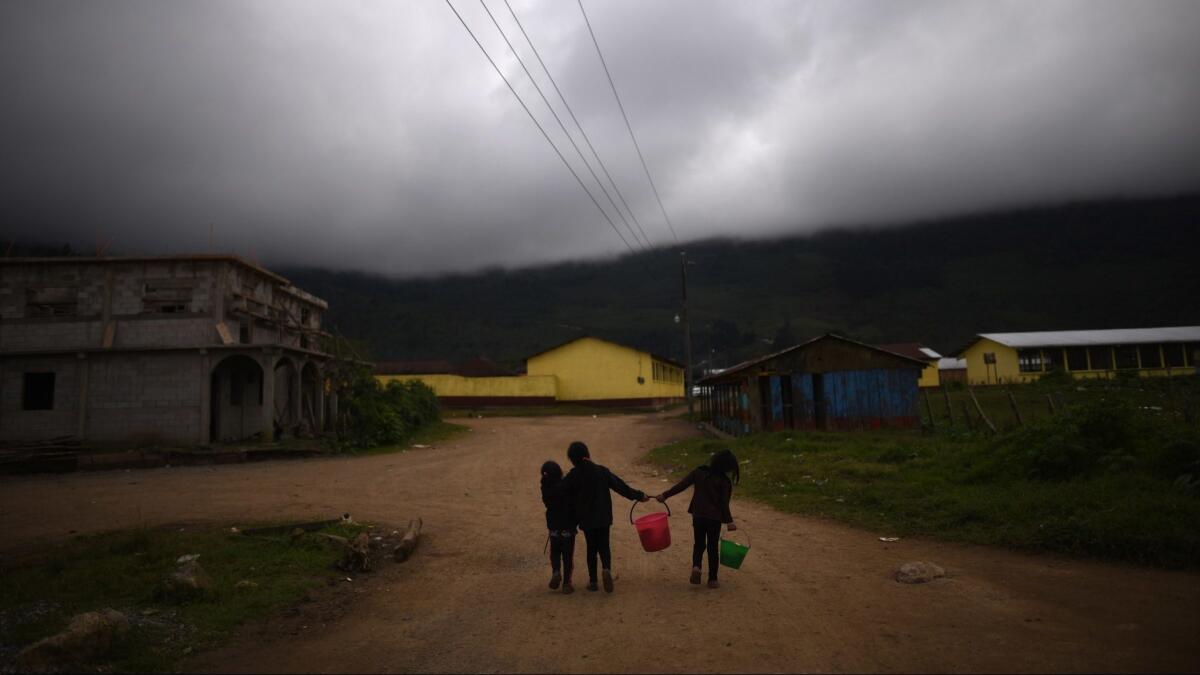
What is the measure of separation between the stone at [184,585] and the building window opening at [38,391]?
22.8 metres

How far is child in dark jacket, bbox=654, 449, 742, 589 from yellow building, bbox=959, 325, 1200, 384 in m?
50.2

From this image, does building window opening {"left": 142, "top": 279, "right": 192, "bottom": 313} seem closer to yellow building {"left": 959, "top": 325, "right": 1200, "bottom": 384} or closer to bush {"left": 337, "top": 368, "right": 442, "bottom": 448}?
bush {"left": 337, "top": 368, "right": 442, "bottom": 448}

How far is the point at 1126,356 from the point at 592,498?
185 feet

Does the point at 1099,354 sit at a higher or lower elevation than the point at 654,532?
higher

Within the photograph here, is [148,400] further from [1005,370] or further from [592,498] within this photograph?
[1005,370]

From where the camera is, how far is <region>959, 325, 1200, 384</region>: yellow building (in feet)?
158

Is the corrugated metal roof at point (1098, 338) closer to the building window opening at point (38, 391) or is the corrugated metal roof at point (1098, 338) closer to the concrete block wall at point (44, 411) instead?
the concrete block wall at point (44, 411)

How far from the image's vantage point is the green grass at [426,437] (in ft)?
81.3

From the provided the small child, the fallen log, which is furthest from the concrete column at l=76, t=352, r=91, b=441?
the small child

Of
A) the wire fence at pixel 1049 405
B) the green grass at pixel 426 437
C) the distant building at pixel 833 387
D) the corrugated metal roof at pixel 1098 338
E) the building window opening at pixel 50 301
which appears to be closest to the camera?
the wire fence at pixel 1049 405

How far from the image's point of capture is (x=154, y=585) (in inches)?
292

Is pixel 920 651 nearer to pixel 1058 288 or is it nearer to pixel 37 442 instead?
pixel 37 442

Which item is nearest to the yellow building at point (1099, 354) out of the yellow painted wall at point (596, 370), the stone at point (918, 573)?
the yellow painted wall at point (596, 370)

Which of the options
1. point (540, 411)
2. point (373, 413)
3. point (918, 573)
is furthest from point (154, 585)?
point (540, 411)
